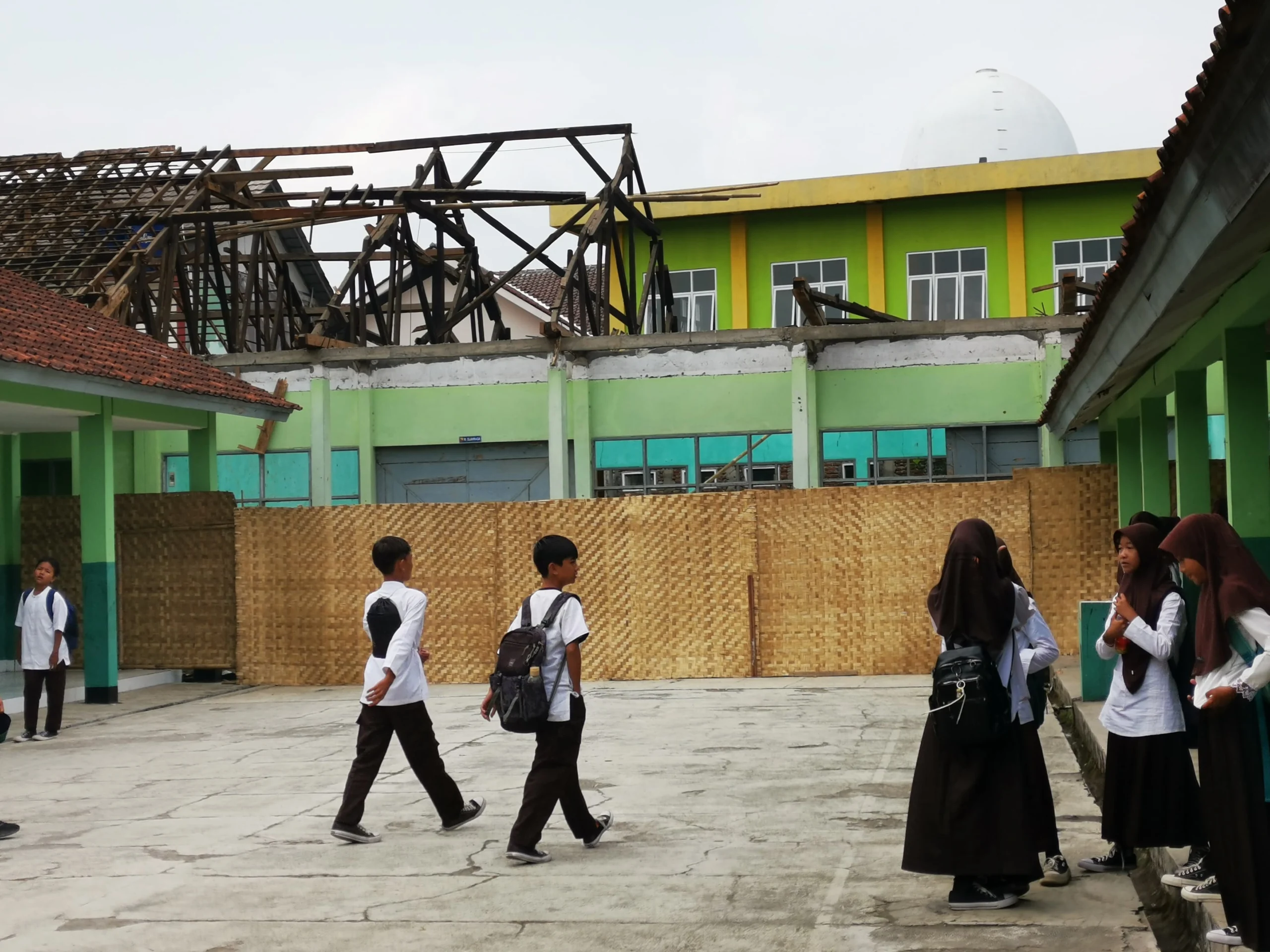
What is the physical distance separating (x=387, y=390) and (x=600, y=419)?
3323 millimetres

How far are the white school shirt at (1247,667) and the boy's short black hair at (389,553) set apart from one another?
4.30m

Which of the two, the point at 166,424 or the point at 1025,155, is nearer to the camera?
the point at 166,424

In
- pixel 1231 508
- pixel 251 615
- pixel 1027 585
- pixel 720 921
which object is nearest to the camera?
pixel 720 921

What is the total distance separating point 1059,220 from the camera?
31.8m

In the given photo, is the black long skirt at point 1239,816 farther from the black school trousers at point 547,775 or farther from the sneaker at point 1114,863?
the black school trousers at point 547,775

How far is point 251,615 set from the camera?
694 inches

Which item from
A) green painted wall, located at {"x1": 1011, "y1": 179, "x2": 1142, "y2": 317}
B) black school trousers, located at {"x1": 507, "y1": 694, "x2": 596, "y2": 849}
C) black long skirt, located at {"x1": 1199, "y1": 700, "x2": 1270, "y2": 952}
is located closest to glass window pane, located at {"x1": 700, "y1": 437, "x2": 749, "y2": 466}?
green painted wall, located at {"x1": 1011, "y1": 179, "x2": 1142, "y2": 317}

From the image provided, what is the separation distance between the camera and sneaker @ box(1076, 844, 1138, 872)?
684 cm

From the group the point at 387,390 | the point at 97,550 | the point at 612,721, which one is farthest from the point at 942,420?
the point at 97,550

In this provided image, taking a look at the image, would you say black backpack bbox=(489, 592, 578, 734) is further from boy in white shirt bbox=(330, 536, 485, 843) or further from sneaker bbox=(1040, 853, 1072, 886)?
sneaker bbox=(1040, 853, 1072, 886)

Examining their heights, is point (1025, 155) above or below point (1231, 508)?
above

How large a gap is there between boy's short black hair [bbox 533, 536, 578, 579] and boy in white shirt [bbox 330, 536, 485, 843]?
846 millimetres

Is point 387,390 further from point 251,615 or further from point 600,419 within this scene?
point 251,615

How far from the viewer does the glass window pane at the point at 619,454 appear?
72.6 ft
